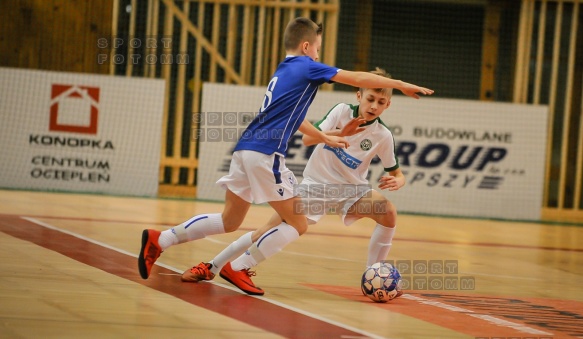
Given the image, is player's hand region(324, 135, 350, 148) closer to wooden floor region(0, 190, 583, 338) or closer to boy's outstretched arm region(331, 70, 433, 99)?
boy's outstretched arm region(331, 70, 433, 99)

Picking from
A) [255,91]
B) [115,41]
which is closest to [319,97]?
[255,91]

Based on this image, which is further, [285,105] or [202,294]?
[285,105]

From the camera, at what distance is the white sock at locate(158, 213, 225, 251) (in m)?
6.33

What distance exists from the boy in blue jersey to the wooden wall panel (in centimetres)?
1069

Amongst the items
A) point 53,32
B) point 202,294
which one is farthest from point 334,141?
point 53,32

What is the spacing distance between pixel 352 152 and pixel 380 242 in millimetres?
716

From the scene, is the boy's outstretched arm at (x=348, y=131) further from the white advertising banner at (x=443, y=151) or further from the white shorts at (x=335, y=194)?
the white advertising banner at (x=443, y=151)

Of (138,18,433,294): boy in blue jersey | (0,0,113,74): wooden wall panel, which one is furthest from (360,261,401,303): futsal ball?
(0,0,113,74): wooden wall panel

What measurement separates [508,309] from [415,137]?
29.2 feet

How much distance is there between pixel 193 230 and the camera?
638 cm

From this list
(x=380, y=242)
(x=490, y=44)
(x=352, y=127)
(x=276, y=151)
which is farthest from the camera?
(x=490, y=44)

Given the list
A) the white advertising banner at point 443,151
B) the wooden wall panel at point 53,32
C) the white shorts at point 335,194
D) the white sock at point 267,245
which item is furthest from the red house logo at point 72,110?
the white sock at point 267,245

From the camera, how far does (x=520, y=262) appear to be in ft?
32.2

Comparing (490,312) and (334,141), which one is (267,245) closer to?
(334,141)
